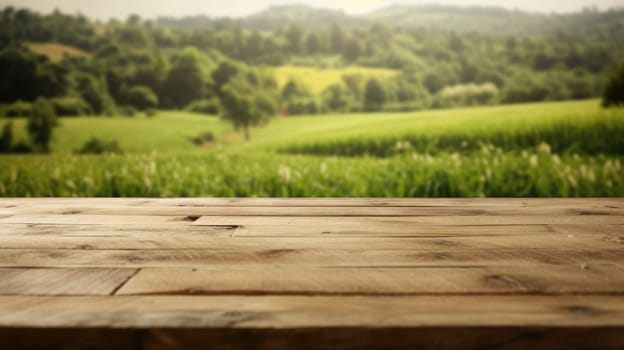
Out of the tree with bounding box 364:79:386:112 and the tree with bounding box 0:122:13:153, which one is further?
the tree with bounding box 364:79:386:112

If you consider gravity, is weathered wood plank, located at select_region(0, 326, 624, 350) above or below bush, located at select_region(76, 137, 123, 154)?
above

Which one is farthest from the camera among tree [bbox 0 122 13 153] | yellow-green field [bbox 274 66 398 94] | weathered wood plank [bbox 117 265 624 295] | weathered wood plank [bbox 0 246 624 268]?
yellow-green field [bbox 274 66 398 94]

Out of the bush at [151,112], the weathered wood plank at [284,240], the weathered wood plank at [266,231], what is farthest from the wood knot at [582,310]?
the bush at [151,112]

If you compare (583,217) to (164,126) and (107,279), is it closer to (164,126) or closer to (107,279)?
(107,279)

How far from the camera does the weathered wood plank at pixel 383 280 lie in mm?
639

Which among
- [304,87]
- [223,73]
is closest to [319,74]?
[304,87]

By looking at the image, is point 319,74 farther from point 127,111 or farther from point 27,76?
point 27,76

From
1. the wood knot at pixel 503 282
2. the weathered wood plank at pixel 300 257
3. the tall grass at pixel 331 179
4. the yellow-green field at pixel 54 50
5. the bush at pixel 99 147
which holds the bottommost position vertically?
the tall grass at pixel 331 179

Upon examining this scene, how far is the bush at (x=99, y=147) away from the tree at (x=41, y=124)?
0.83 feet

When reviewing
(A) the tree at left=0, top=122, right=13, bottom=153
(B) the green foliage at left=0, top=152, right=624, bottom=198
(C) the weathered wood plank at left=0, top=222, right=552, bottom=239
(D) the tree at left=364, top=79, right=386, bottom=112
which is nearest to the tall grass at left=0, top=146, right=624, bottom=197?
Answer: (B) the green foliage at left=0, top=152, right=624, bottom=198

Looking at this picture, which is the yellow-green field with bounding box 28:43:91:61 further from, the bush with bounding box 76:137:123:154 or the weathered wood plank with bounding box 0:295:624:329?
the weathered wood plank with bounding box 0:295:624:329

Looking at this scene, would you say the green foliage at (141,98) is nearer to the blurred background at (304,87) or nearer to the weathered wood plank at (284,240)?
the blurred background at (304,87)

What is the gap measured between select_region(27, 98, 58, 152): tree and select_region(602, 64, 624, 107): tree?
418cm

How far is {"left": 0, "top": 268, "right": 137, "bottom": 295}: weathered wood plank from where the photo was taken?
0.65 m
